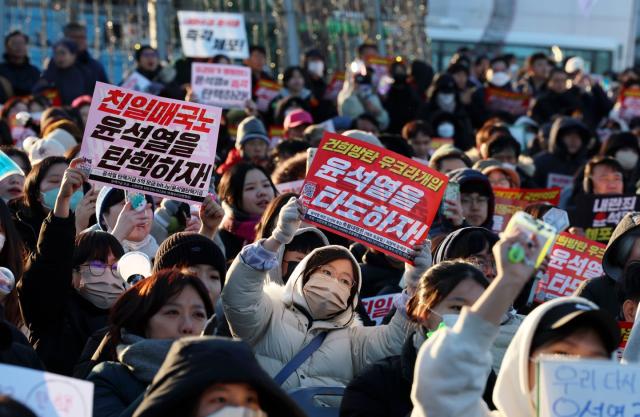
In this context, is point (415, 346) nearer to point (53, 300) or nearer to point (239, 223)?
point (53, 300)

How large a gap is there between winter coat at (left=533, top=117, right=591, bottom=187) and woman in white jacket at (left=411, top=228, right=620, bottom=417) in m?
9.42

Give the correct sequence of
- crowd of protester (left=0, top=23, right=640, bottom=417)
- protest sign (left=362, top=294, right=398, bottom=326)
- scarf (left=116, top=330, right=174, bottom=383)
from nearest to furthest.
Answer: crowd of protester (left=0, top=23, right=640, bottom=417) < scarf (left=116, top=330, right=174, bottom=383) < protest sign (left=362, top=294, right=398, bottom=326)

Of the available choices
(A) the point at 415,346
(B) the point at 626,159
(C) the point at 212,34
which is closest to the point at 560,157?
(B) the point at 626,159

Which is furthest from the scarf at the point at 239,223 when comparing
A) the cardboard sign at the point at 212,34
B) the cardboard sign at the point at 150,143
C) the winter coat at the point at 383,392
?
the cardboard sign at the point at 212,34

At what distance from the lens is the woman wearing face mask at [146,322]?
5.33 m

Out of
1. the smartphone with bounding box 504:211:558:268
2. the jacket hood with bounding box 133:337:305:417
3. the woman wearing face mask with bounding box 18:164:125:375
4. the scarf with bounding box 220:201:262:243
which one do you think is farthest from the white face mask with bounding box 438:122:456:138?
the jacket hood with bounding box 133:337:305:417

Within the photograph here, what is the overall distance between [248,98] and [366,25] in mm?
6611

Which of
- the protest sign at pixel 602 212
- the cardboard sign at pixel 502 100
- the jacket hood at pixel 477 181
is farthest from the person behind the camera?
the cardboard sign at pixel 502 100

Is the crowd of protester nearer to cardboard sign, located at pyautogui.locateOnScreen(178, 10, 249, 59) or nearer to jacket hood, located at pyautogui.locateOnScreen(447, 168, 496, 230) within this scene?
jacket hood, located at pyautogui.locateOnScreen(447, 168, 496, 230)

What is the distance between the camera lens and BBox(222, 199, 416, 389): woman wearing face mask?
20.0 ft

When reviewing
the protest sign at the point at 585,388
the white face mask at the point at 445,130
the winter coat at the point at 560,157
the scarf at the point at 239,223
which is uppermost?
the protest sign at the point at 585,388

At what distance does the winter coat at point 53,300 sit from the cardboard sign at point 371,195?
3.76 ft

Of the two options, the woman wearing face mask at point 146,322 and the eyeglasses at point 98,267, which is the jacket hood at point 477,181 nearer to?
the eyeglasses at point 98,267

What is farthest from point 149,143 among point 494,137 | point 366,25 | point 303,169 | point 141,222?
point 366,25
